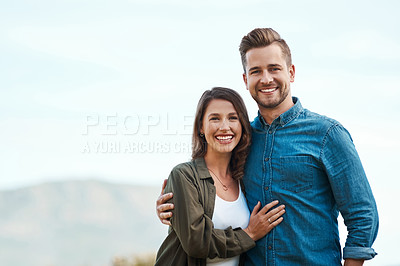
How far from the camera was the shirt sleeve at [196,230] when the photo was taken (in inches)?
107

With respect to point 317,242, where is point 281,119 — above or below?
above

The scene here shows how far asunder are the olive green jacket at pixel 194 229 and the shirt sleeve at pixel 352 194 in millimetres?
599

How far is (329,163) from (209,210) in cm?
80

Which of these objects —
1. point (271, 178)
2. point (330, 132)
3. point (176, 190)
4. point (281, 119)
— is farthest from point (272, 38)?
point (176, 190)

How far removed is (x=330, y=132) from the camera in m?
2.86

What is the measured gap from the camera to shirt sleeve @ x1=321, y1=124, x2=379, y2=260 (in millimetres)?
2740

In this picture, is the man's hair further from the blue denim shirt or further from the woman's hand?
the woman's hand

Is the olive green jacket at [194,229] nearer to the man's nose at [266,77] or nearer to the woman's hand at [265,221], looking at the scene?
the woman's hand at [265,221]

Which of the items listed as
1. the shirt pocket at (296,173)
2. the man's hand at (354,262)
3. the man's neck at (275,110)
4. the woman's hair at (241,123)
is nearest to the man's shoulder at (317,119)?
the man's neck at (275,110)

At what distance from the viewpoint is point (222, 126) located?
3.02m

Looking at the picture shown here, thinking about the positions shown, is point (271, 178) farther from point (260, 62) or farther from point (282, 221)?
point (260, 62)

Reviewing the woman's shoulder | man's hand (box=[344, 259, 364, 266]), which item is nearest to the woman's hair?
the woman's shoulder

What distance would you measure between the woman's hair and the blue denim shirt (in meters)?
0.15

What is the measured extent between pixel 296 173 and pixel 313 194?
0.17 meters
